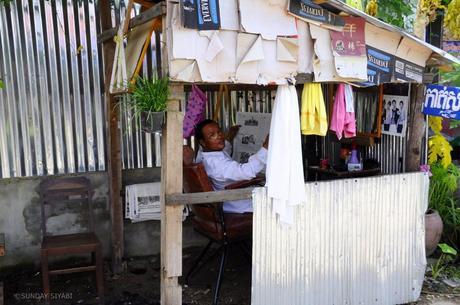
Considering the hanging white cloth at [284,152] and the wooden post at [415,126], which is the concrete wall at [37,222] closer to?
the hanging white cloth at [284,152]

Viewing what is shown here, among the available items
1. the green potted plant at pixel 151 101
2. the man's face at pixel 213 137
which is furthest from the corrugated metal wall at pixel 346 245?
the man's face at pixel 213 137

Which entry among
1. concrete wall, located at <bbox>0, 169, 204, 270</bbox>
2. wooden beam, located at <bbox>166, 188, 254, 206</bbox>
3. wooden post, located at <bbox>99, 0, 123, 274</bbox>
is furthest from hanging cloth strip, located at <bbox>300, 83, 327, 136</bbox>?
concrete wall, located at <bbox>0, 169, 204, 270</bbox>

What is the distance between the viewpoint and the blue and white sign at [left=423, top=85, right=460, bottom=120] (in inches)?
180

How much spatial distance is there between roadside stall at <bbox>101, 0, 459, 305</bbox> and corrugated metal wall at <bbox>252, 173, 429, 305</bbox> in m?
0.01

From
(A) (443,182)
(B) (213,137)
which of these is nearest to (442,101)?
(A) (443,182)

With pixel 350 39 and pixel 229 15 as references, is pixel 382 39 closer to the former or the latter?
pixel 350 39

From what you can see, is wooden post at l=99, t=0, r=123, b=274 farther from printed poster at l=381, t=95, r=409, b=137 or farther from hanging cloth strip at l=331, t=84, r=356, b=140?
printed poster at l=381, t=95, r=409, b=137

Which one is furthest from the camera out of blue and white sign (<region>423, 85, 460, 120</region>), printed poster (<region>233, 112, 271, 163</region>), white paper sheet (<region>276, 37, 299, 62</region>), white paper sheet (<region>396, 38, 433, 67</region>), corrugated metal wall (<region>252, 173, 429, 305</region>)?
printed poster (<region>233, 112, 271, 163</region>)

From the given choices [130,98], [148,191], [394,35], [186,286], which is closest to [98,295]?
[186,286]

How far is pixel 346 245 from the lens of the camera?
4457mm

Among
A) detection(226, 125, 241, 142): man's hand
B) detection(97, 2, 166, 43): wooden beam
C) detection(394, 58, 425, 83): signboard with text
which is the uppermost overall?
detection(97, 2, 166, 43): wooden beam

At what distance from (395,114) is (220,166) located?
1.99 meters

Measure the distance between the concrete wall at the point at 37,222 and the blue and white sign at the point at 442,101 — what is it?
3.20 meters

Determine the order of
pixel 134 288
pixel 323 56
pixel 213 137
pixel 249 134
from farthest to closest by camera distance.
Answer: pixel 249 134 < pixel 134 288 < pixel 213 137 < pixel 323 56
